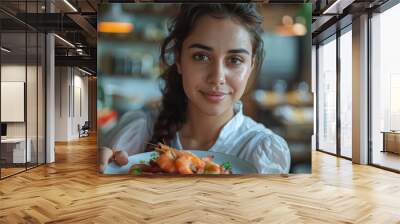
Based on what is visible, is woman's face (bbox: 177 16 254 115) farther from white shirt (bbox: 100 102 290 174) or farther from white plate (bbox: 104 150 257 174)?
white plate (bbox: 104 150 257 174)

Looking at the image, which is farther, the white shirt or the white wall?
the white wall

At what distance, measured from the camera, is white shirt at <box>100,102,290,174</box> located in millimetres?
6410

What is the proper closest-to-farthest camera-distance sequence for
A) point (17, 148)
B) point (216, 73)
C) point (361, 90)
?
point (216, 73), point (17, 148), point (361, 90)

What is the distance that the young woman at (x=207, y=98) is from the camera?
6332 millimetres

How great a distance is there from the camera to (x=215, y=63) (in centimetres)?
627

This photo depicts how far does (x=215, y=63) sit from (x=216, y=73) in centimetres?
17

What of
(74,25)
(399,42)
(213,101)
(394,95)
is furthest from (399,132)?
(74,25)

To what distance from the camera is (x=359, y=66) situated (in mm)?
8180

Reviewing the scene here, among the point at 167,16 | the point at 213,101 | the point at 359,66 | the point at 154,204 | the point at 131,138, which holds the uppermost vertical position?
the point at 167,16

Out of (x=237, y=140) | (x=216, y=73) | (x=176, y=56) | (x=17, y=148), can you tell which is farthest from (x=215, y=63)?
(x=17, y=148)

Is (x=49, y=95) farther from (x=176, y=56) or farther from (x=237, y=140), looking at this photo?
(x=237, y=140)

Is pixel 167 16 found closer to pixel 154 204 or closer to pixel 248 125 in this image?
pixel 248 125

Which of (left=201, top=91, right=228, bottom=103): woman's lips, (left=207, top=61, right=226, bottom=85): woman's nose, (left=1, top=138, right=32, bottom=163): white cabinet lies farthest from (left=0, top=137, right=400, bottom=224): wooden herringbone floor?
(left=207, top=61, right=226, bottom=85): woman's nose

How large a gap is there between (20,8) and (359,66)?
272 inches
